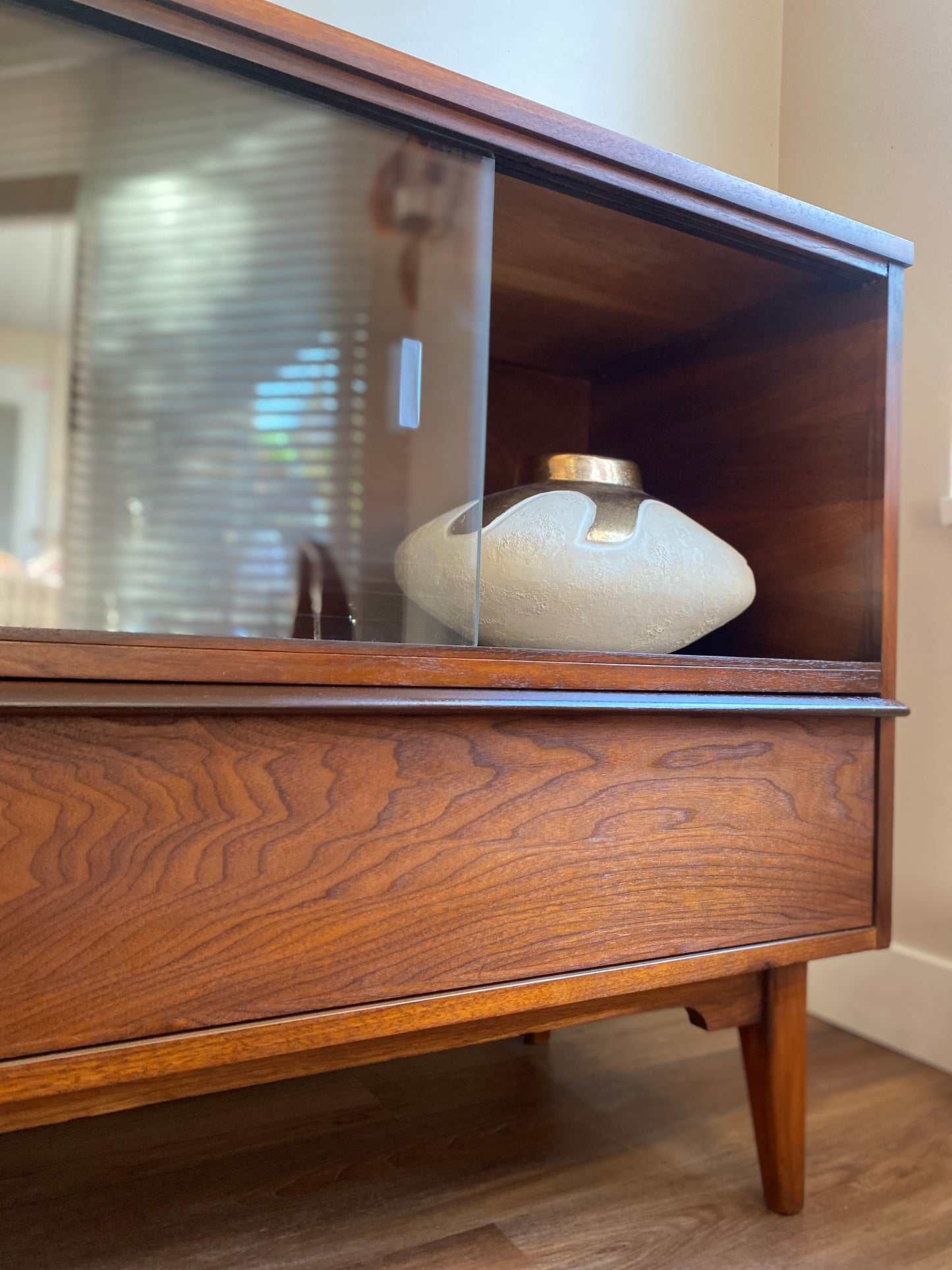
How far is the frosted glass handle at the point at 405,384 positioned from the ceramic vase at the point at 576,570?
3.7 inches

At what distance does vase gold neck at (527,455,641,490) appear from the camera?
881 mm

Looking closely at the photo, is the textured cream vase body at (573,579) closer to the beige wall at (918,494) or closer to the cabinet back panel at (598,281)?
the cabinet back panel at (598,281)

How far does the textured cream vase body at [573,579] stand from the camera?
71 cm

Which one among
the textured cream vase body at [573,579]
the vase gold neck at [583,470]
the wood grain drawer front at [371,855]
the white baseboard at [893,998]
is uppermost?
the vase gold neck at [583,470]

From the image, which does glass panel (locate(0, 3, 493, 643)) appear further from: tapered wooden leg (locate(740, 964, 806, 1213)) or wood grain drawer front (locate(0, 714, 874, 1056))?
tapered wooden leg (locate(740, 964, 806, 1213))

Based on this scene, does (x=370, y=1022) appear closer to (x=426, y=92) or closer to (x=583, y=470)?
(x=583, y=470)

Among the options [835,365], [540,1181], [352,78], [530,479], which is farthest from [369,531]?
[540,1181]

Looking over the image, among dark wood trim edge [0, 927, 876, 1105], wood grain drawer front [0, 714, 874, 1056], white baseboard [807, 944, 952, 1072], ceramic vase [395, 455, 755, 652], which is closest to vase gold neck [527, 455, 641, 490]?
ceramic vase [395, 455, 755, 652]

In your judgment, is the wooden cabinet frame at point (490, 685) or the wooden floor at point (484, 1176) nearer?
the wooden cabinet frame at point (490, 685)

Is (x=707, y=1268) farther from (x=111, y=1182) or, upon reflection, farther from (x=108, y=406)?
(x=108, y=406)

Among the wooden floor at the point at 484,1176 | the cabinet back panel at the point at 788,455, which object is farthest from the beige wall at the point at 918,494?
the cabinet back panel at the point at 788,455

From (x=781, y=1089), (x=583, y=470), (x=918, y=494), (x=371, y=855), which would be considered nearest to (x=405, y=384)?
(x=583, y=470)

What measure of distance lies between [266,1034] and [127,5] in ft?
1.99

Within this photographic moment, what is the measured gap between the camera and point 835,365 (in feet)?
3.00
